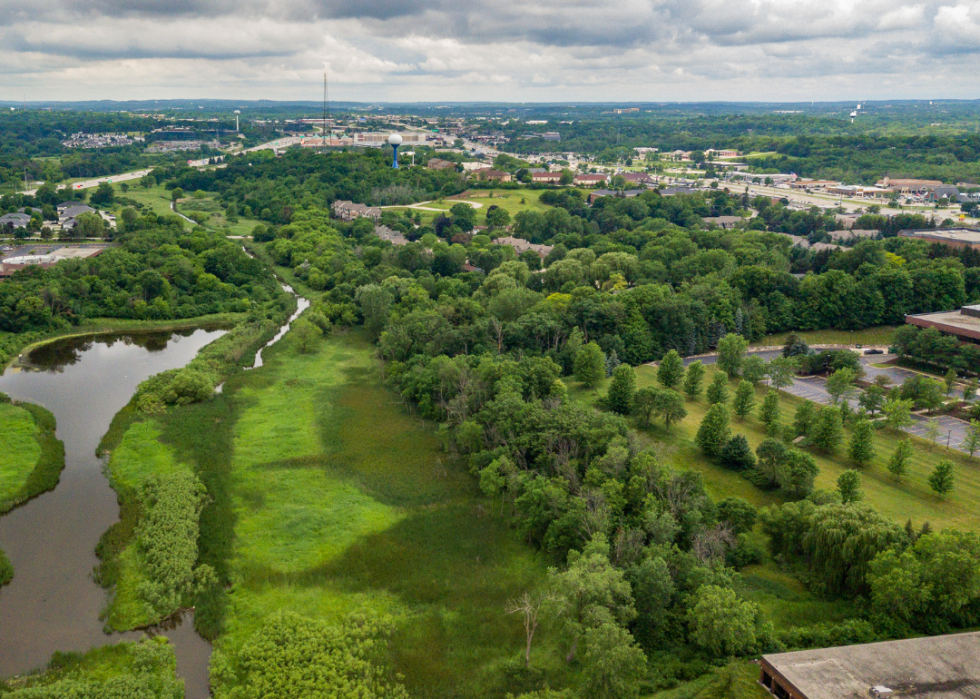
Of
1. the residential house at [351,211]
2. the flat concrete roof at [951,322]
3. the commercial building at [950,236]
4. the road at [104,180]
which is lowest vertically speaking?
the flat concrete roof at [951,322]

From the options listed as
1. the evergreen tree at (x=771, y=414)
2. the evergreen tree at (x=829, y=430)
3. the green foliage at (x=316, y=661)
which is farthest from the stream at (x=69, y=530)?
→ the evergreen tree at (x=829, y=430)

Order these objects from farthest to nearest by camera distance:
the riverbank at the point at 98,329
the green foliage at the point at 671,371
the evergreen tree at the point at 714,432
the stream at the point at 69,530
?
the riverbank at the point at 98,329 < the green foliage at the point at 671,371 < the evergreen tree at the point at 714,432 < the stream at the point at 69,530

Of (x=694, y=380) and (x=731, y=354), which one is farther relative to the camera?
(x=731, y=354)

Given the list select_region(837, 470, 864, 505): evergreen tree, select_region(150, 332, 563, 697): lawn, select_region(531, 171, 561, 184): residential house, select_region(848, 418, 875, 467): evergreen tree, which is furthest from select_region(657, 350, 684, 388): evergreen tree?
select_region(531, 171, 561, 184): residential house

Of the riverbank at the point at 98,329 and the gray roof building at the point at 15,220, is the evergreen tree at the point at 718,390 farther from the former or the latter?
the gray roof building at the point at 15,220

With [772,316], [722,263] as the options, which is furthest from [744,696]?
[722,263]

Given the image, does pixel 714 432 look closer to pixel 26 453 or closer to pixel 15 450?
pixel 26 453

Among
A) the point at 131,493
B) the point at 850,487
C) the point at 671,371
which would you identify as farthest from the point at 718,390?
the point at 131,493
